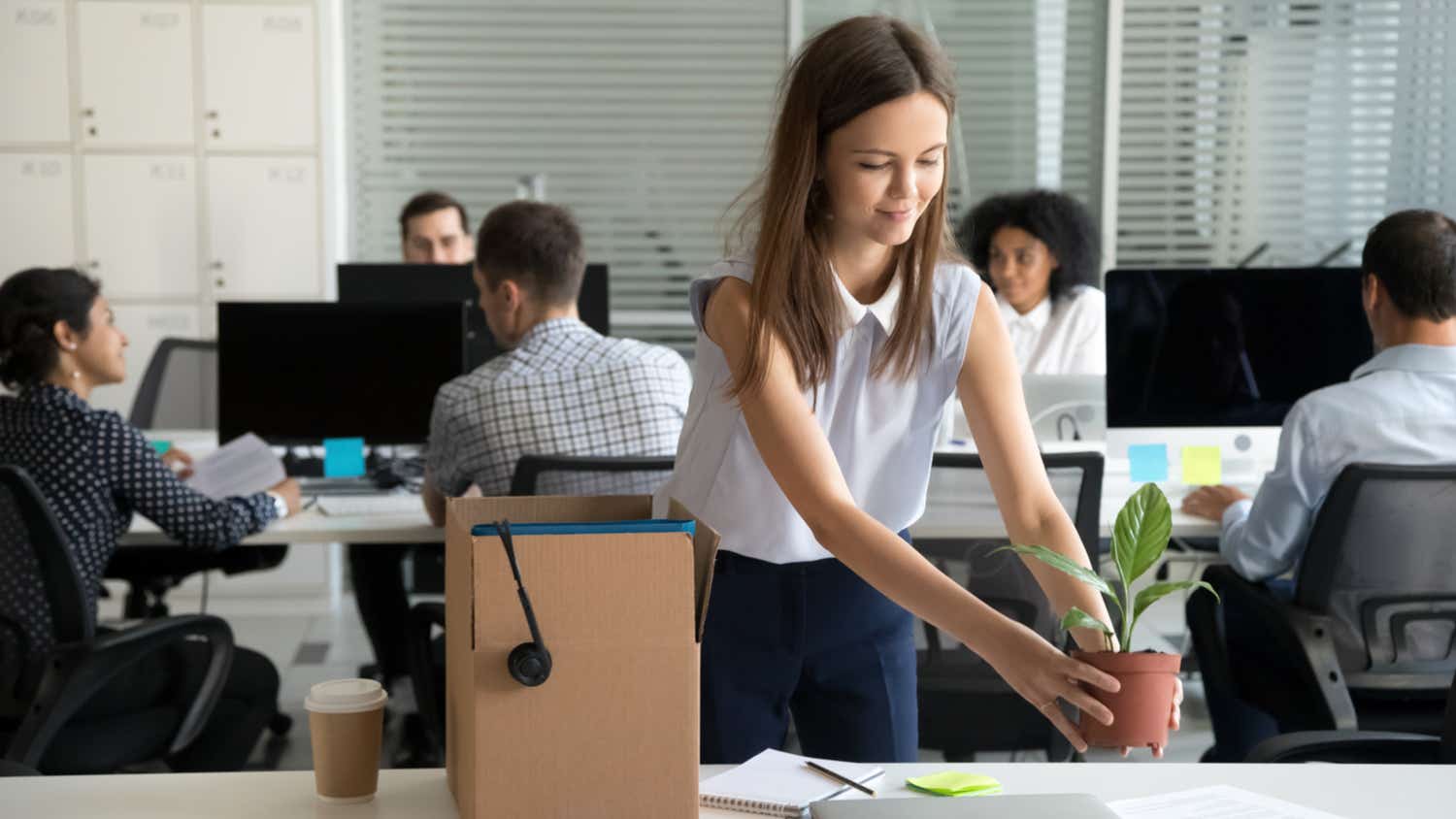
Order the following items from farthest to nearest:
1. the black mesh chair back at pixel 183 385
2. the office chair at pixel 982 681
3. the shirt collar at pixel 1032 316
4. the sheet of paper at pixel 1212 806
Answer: the black mesh chair back at pixel 183 385, the shirt collar at pixel 1032 316, the office chair at pixel 982 681, the sheet of paper at pixel 1212 806

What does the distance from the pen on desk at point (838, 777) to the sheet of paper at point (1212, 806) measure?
0.21m

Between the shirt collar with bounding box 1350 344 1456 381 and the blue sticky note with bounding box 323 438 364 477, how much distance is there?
2.08 metres

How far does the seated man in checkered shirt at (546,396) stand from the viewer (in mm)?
2510

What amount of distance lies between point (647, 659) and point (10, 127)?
444 cm

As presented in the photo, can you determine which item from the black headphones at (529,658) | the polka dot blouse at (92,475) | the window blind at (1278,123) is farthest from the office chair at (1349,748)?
the window blind at (1278,123)

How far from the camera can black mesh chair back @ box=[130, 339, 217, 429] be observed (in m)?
4.04

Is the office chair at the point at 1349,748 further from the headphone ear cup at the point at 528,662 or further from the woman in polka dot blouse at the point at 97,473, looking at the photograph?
the woman in polka dot blouse at the point at 97,473

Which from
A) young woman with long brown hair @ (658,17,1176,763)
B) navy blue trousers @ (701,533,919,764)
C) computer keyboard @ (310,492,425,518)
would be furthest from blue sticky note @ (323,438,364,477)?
navy blue trousers @ (701,533,919,764)

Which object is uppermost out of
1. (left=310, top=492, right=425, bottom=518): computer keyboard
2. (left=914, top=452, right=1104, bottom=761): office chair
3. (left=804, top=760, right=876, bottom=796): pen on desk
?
(left=804, top=760, right=876, bottom=796): pen on desk

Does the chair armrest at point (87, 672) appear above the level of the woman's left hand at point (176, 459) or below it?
below

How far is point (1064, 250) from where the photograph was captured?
3857 millimetres

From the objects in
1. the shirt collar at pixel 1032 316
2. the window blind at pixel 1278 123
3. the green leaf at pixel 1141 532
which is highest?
the window blind at pixel 1278 123

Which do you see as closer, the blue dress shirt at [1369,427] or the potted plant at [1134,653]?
the potted plant at [1134,653]

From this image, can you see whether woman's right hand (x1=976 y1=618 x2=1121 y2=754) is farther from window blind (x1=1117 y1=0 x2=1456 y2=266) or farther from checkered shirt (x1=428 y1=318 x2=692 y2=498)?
window blind (x1=1117 y1=0 x2=1456 y2=266)
